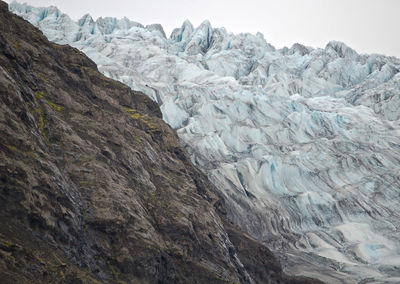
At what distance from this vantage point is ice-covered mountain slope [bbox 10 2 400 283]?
291ft

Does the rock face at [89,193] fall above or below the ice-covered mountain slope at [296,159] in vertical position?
below

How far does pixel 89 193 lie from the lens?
3192 centimetres

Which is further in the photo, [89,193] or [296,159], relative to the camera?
[296,159]

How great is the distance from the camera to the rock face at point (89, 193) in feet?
79.3

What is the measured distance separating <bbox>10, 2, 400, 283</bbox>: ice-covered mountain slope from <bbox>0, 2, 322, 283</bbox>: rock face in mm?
36264

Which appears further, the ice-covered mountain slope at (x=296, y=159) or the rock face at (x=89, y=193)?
the ice-covered mountain slope at (x=296, y=159)

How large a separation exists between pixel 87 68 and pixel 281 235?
6172 cm

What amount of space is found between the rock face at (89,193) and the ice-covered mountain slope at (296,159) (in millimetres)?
36264

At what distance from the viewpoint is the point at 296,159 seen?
4732 inches

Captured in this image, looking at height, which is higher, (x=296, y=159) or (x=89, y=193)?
(x=296, y=159)

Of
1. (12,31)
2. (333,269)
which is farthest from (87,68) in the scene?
(333,269)

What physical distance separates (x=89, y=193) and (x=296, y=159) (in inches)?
3798

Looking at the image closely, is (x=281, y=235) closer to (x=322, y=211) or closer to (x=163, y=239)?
(x=322, y=211)

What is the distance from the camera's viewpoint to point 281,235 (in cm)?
9288
